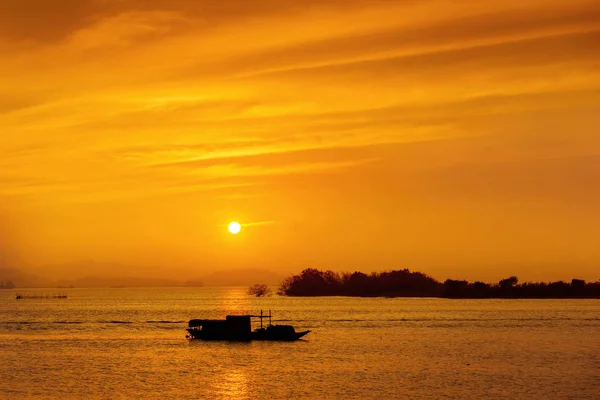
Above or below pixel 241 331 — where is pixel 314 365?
below

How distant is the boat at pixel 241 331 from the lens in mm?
129125

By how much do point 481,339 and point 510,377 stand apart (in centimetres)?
5306

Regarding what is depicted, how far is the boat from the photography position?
12912 centimetres

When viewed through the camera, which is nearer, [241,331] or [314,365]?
[314,365]

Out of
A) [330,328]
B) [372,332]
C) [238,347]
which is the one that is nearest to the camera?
[238,347]

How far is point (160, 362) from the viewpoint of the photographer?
4021 inches

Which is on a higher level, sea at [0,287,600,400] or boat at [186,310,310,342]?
boat at [186,310,310,342]

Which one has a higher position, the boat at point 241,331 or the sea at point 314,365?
the boat at point 241,331

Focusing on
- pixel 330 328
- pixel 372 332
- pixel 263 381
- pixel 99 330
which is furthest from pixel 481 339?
pixel 99 330

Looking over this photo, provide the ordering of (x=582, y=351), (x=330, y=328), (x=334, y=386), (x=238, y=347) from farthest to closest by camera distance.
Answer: (x=330, y=328), (x=238, y=347), (x=582, y=351), (x=334, y=386)

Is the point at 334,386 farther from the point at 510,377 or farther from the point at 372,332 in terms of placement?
the point at 372,332

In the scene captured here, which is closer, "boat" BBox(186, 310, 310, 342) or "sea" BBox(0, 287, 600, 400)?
"sea" BBox(0, 287, 600, 400)

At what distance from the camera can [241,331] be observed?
429 ft

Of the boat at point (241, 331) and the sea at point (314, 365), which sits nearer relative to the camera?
the sea at point (314, 365)
